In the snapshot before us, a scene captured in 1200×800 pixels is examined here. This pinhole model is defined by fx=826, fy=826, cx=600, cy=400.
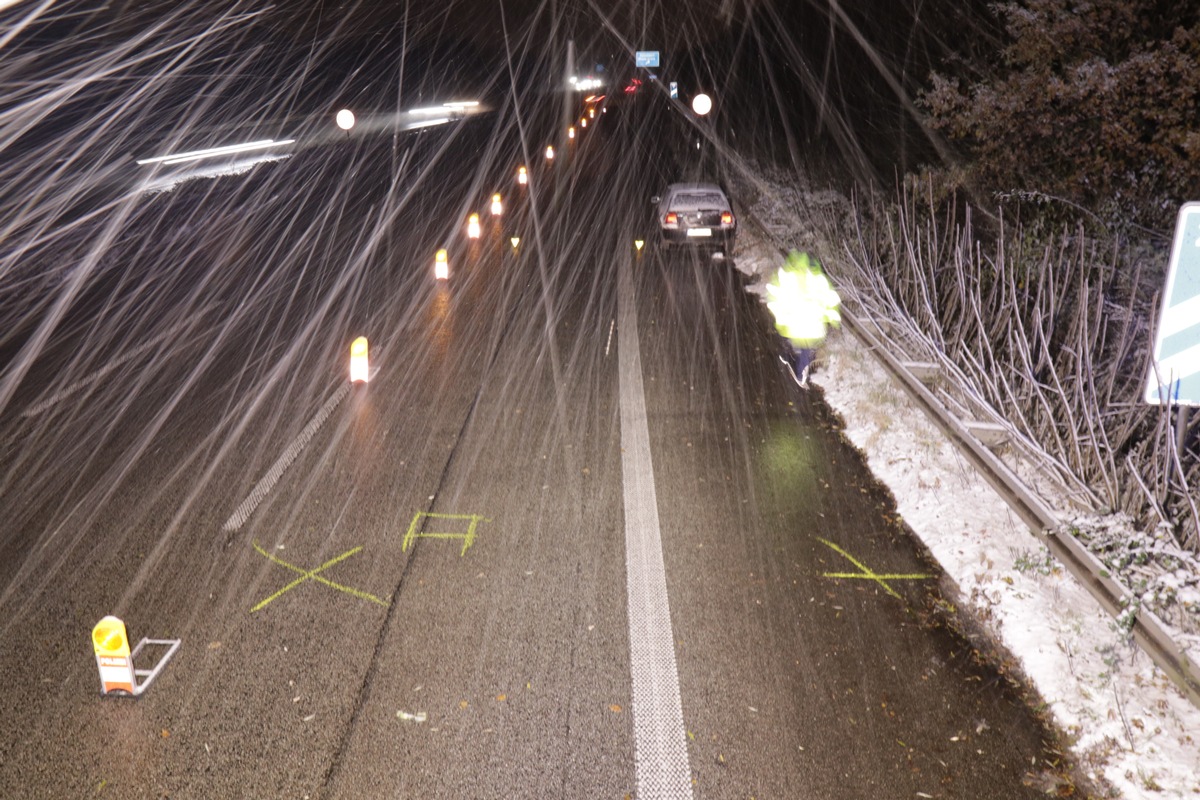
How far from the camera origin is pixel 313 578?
580 centimetres

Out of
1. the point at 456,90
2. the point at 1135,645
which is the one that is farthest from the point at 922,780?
the point at 456,90

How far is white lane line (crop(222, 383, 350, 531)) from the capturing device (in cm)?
665

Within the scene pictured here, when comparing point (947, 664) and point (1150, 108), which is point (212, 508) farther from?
point (1150, 108)

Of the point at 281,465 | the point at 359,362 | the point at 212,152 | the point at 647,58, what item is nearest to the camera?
the point at 281,465

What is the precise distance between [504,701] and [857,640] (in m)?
2.18

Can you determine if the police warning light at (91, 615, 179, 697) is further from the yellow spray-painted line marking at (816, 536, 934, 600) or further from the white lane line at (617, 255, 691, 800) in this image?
the yellow spray-painted line marking at (816, 536, 934, 600)

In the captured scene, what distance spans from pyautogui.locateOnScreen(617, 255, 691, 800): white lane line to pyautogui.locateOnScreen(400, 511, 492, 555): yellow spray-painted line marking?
1.20 m

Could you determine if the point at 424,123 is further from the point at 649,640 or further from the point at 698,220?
the point at 649,640

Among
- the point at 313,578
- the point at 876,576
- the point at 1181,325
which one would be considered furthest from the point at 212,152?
the point at 1181,325

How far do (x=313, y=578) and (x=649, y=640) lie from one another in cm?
244

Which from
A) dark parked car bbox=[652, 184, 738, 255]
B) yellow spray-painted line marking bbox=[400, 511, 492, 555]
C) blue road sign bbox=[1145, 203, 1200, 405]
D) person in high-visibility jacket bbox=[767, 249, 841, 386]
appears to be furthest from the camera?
dark parked car bbox=[652, 184, 738, 255]

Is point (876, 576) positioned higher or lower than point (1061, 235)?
lower

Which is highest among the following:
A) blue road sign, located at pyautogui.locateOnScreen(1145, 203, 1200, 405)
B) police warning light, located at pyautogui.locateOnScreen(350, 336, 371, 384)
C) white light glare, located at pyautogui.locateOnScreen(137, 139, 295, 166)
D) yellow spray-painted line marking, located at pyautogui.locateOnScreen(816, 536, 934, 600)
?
blue road sign, located at pyautogui.locateOnScreen(1145, 203, 1200, 405)

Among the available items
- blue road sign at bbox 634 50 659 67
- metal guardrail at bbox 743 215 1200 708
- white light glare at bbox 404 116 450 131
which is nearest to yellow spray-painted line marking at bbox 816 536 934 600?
metal guardrail at bbox 743 215 1200 708
